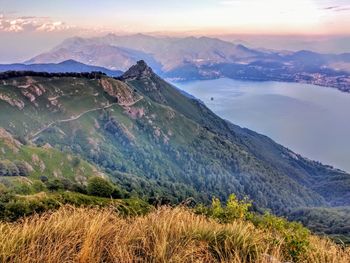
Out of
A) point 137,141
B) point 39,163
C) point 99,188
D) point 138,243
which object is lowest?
point 137,141

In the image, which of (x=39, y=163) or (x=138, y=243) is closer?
(x=138, y=243)

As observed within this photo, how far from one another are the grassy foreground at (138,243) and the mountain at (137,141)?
8461 centimetres

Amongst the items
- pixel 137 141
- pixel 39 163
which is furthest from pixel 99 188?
pixel 137 141

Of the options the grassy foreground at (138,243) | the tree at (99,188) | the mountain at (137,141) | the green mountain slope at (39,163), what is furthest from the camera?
the mountain at (137,141)

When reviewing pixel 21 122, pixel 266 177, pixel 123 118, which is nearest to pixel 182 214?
pixel 21 122

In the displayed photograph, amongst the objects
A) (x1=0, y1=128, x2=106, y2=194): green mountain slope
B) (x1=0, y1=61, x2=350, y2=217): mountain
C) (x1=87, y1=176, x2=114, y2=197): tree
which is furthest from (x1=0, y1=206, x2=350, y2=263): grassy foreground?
(x1=0, y1=61, x2=350, y2=217): mountain

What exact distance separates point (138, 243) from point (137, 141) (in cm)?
13297

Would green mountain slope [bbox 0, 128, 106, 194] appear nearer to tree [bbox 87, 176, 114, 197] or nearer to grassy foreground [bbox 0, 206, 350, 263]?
tree [bbox 87, 176, 114, 197]

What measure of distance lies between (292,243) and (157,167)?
121 meters

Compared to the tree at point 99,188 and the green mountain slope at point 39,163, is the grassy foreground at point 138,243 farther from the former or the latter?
the green mountain slope at point 39,163

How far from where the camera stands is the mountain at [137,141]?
114500mm

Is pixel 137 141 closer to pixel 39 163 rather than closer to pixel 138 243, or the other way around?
pixel 39 163

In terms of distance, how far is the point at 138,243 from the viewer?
5020 millimetres

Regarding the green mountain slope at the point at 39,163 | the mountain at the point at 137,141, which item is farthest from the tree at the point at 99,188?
the mountain at the point at 137,141
